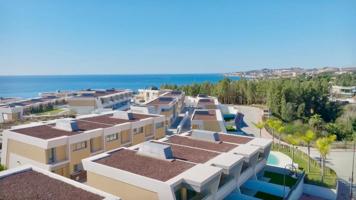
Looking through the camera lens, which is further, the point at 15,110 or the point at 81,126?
the point at 15,110

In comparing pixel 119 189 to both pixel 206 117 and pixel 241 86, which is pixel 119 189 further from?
pixel 241 86

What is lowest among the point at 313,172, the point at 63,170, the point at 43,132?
the point at 313,172

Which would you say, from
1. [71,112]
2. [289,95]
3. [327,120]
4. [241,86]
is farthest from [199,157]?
[241,86]

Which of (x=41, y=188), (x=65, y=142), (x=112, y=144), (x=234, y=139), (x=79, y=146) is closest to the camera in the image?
(x=41, y=188)

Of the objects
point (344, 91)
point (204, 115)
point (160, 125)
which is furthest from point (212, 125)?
point (344, 91)

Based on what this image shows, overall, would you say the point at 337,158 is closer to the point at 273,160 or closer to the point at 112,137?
the point at 273,160

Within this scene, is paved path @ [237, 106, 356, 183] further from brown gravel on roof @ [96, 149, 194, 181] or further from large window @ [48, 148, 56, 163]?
large window @ [48, 148, 56, 163]
